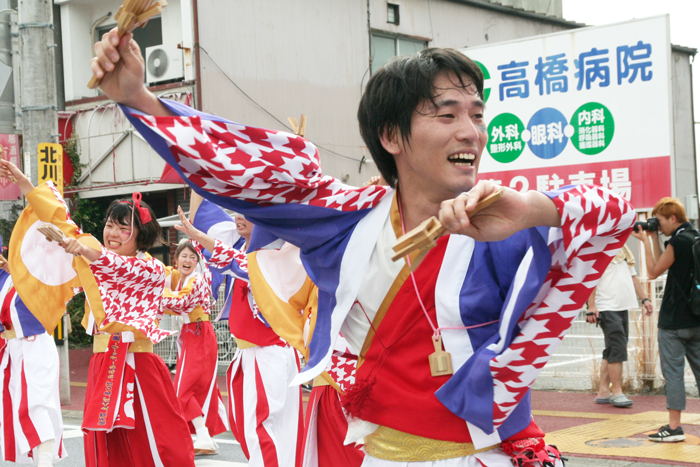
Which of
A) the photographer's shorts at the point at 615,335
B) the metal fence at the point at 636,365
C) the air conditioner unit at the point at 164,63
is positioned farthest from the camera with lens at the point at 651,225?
the air conditioner unit at the point at 164,63

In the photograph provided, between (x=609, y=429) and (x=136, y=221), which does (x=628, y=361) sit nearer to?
(x=609, y=429)

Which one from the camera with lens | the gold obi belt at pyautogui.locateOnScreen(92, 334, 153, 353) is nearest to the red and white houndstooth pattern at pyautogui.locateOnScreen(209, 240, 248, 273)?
the gold obi belt at pyautogui.locateOnScreen(92, 334, 153, 353)

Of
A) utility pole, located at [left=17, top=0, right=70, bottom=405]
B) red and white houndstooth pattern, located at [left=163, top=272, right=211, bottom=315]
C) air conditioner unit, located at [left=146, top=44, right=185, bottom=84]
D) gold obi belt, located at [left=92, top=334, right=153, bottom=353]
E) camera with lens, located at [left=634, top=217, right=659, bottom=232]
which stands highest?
air conditioner unit, located at [left=146, top=44, right=185, bottom=84]

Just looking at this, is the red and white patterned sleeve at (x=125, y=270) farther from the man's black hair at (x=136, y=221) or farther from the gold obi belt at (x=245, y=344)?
the gold obi belt at (x=245, y=344)

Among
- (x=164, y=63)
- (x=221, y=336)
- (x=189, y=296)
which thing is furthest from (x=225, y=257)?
(x=164, y=63)

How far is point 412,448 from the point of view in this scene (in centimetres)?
209

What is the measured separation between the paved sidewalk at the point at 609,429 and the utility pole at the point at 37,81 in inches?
124

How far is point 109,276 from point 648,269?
4.70 meters

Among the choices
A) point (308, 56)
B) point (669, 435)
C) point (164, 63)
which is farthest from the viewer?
point (308, 56)

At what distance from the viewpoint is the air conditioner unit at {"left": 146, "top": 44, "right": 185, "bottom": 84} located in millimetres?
14508

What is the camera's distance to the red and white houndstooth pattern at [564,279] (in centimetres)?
176

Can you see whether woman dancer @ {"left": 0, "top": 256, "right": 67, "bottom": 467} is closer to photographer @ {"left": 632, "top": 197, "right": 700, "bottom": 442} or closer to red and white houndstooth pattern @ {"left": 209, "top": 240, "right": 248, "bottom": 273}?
red and white houndstooth pattern @ {"left": 209, "top": 240, "right": 248, "bottom": 273}

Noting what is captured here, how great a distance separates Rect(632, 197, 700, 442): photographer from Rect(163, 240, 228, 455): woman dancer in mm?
3967

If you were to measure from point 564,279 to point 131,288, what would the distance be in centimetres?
377
